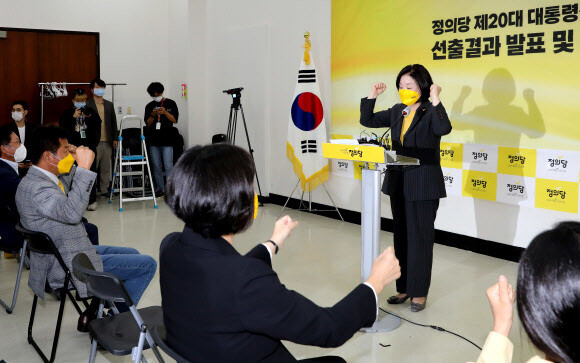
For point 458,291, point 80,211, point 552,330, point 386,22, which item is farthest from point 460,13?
point 552,330

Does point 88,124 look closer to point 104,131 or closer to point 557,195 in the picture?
point 104,131

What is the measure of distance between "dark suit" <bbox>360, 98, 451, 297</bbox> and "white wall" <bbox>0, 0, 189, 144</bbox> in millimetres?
5775

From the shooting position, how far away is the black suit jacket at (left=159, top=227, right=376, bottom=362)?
1511 mm

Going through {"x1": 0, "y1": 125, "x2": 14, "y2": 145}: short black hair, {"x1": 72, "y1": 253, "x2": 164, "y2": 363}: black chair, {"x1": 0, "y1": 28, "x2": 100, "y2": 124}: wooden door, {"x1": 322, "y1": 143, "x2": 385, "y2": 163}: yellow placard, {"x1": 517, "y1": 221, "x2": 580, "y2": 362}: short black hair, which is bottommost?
{"x1": 72, "y1": 253, "x2": 164, "y2": 363}: black chair

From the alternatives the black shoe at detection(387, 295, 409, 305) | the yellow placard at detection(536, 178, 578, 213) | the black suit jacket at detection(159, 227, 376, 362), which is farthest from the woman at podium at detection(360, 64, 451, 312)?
the black suit jacket at detection(159, 227, 376, 362)

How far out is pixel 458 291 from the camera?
4.30 m

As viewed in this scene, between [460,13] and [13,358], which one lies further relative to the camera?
[460,13]

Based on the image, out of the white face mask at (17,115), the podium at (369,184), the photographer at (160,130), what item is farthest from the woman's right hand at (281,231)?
the photographer at (160,130)

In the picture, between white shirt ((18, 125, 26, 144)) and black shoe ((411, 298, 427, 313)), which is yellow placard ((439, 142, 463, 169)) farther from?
white shirt ((18, 125, 26, 144))

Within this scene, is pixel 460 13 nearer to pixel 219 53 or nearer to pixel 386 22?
pixel 386 22

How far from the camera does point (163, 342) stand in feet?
5.93

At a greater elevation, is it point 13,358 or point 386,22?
point 386,22

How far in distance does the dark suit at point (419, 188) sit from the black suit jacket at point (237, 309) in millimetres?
2124

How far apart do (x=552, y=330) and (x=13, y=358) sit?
3078 mm
